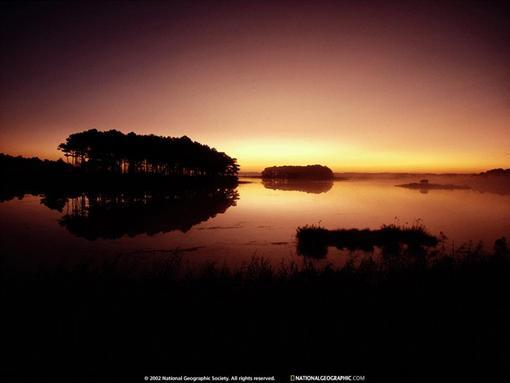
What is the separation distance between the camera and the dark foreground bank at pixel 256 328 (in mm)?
6129

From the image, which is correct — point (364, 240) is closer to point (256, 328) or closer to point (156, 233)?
point (156, 233)

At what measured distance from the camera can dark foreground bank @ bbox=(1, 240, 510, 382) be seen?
6129 mm

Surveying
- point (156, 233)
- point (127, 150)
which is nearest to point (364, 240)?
point (156, 233)

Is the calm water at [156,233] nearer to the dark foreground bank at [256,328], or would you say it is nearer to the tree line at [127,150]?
the dark foreground bank at [256,328]

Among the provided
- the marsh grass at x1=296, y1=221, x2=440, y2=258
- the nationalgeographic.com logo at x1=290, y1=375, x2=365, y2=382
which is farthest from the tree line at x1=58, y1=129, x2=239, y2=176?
the nationalgeographic.com logo at x1=290, y1=375, x2=365, y2=382

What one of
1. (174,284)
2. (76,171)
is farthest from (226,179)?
(174,284)

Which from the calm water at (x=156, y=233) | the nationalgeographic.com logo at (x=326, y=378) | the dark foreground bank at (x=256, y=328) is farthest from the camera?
the calm water at (x=156, y=233)

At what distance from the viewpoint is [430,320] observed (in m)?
7.61

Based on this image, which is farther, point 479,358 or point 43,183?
point 43,183

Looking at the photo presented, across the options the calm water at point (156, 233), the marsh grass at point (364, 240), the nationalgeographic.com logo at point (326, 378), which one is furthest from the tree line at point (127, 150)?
the nationalgeographic.com logo at point (326, 378)

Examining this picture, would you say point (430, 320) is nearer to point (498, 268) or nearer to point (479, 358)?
point (479, 358)

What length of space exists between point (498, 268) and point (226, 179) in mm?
156889

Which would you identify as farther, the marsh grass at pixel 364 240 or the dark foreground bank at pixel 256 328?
the marsh grass at pixel 364 240

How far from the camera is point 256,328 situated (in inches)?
290
